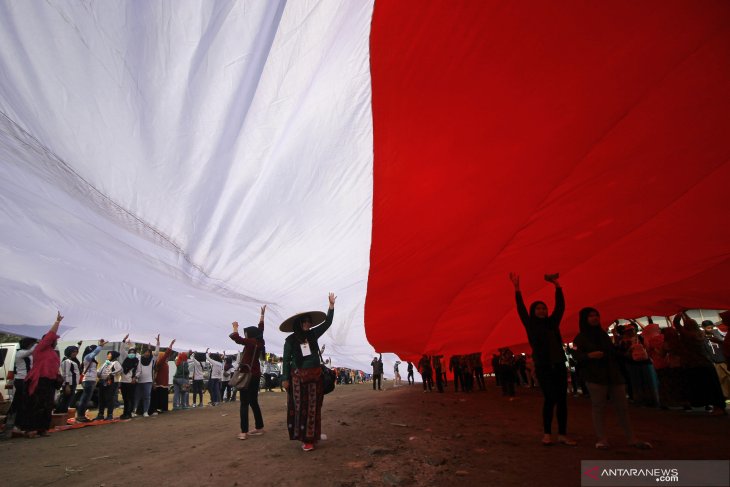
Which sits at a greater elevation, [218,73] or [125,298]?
[218,73]

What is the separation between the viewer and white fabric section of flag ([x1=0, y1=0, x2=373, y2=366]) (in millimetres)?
1929

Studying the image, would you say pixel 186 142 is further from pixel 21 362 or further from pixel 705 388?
pixel 705 388

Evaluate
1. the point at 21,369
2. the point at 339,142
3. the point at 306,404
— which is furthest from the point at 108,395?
the point at 339,142

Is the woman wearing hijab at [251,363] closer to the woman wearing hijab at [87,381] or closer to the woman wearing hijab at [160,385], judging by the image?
the woman wearing hijab at [87,381]

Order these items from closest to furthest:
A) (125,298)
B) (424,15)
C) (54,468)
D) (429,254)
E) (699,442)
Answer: (424,15) < (699,442) < (54,468) < (429,254) < (125,298)

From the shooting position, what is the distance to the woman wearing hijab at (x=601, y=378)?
3133 millimetres

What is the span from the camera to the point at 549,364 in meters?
3.39

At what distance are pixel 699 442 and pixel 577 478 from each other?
6.24ft

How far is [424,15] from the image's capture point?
6.89 feet

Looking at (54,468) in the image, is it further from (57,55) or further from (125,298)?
(57,55)

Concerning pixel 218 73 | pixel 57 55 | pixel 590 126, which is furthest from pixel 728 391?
pixel 57 55

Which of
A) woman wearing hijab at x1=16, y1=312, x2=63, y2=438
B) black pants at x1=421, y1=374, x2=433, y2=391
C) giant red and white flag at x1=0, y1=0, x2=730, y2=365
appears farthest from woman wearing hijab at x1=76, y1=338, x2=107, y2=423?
black pants at x1=421, y1=374, x2=433, y2=391

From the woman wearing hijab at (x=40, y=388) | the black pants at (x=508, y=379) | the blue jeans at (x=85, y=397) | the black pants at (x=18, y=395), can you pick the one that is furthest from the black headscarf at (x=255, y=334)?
the black pants at (x=508, y=379)

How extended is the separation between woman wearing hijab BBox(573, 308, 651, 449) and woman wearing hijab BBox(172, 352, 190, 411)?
415 inches
